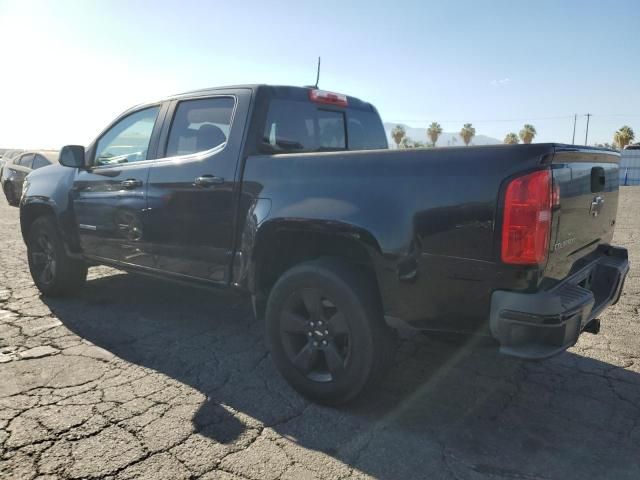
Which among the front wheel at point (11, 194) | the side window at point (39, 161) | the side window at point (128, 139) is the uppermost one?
the side window at point (128, 139)

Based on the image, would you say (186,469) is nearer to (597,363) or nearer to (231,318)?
(231,318)

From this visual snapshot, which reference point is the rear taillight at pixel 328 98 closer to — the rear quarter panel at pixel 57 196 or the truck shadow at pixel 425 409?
the truck shadow at pixel 425 409

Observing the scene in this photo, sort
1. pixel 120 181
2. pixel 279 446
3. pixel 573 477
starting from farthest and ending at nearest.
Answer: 1. pixel 120 181
2. pixel 279 446
3. pixel 573 477

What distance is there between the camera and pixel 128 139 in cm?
437

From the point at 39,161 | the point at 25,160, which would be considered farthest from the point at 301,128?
the point at 25,160

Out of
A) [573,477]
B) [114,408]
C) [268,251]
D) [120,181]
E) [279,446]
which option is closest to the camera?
[573,477]

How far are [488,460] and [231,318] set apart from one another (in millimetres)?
2712

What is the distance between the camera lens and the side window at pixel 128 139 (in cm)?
411

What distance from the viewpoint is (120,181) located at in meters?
A: 4.11

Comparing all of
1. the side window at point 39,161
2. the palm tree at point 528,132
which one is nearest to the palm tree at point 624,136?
the palm tree at point 528,132

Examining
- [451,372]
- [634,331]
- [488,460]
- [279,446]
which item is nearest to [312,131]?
[451,372]

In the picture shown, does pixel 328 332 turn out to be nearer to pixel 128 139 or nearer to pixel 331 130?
pixel 331 130

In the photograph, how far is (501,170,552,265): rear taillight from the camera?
2172 millimetres

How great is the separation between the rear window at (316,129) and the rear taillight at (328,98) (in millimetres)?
47
